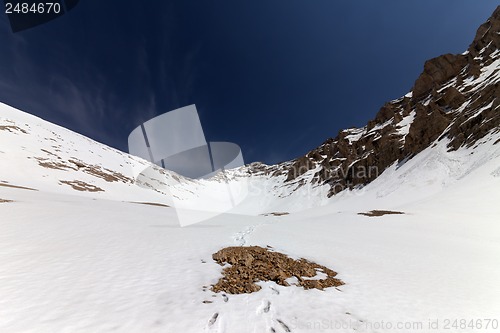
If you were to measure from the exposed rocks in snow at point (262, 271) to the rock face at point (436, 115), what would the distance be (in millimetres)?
49434

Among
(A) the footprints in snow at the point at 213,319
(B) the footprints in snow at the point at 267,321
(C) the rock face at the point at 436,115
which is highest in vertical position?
(C) the rock face at the point at 436,115

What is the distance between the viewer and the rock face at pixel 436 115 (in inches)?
1853

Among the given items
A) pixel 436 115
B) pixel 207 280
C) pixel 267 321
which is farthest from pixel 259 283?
pixel 436 115

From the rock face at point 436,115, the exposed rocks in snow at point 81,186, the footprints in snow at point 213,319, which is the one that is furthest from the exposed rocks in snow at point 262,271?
the rock face at point 436,115

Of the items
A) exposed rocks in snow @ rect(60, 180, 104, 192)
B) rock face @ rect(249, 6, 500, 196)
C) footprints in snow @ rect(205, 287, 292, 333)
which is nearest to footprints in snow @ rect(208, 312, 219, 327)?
footprints in snow @ rect(205, 287, 292, 333)

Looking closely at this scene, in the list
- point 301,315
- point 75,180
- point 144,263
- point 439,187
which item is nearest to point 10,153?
point 75,180

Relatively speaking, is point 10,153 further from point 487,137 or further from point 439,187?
point 487,137

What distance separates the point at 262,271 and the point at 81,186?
51.1m

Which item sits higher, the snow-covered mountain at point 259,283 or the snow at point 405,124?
the snow at point 405,124

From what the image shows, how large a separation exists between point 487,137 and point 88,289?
188ft

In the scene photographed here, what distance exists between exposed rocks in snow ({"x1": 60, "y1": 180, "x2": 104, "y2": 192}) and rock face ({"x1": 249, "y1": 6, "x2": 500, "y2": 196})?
65.4 metres

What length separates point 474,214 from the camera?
2353cm

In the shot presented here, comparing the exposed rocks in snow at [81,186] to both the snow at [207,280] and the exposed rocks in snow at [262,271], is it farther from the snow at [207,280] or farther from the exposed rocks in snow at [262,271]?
the exposed rocks in snow at [262,271]

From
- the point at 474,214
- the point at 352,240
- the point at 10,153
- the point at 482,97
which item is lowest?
the point at 474,214
